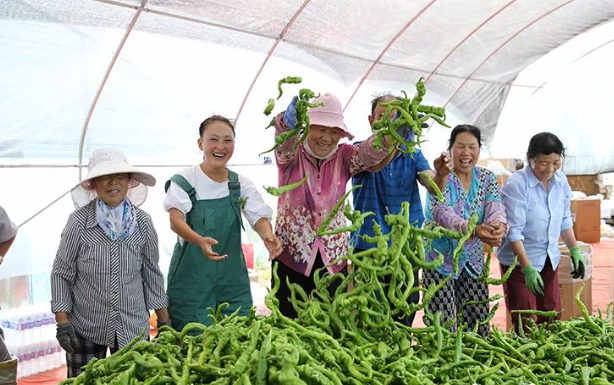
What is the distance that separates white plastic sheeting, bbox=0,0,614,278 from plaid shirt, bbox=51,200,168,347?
196 centimetres

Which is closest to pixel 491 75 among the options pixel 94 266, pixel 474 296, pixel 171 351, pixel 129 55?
pixel 129 55

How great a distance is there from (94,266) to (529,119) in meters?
9.66

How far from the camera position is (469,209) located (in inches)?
118

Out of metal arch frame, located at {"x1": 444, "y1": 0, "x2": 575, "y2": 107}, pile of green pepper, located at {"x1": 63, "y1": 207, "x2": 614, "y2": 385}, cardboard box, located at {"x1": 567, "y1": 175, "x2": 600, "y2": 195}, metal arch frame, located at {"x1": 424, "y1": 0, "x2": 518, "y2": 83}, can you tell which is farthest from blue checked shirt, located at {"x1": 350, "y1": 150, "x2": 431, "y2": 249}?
cardboard box, located at {"x1": 567, "y1": 175, "x2": 600, "y2": 195}

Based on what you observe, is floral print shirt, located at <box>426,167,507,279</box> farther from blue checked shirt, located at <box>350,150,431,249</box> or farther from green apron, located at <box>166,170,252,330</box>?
green apron, located at <box>166,170,252,330</box>

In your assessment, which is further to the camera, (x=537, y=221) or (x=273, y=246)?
(x=537, y=221)

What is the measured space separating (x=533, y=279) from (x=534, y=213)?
40cm

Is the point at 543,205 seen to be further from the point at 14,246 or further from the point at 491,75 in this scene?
the point at 491,75

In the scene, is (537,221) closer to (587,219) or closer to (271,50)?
(271,50)

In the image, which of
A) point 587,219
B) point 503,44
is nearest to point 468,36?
point 503,44

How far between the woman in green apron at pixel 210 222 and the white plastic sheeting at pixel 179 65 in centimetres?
197

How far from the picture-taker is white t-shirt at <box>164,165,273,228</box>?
2467 millimetres

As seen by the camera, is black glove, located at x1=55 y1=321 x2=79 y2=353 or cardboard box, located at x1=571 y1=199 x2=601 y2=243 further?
cardboard box, located at x1=571 y1=199 x2=601 y2=243

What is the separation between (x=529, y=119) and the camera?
1077cm
